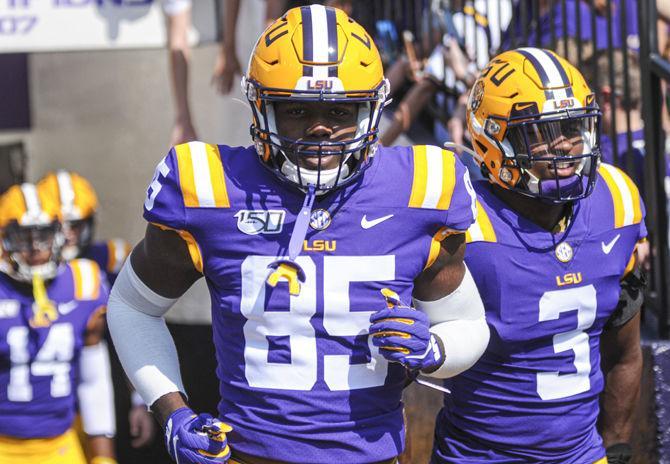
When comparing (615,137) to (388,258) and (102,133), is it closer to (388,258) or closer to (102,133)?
(388,258)

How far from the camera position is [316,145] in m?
2.64

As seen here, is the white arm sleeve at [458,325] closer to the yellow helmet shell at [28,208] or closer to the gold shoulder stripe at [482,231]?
the gold shoulder stripe at [482,231]

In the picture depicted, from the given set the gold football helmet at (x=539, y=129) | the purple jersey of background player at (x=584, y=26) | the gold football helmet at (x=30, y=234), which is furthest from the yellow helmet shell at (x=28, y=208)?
the gold football helmet at (x=539, y=129)

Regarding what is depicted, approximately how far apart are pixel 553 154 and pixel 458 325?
0.69 m

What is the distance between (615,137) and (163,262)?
246cm

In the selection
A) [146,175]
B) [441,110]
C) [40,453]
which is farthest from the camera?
[146,175]

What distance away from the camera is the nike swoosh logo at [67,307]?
531 cm

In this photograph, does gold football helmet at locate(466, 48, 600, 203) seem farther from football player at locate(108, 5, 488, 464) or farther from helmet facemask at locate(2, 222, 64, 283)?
helmet facemask at locate(2, 222, 64, 283)

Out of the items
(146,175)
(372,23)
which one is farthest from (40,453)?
(372,23)

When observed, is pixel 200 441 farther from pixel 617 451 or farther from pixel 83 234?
pixel 83 234

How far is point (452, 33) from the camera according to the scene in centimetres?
534

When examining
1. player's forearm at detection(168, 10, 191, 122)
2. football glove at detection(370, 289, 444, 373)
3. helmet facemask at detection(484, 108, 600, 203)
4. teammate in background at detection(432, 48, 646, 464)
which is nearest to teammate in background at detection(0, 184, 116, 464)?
player's forearm at detection(168, 10, 191, 122)

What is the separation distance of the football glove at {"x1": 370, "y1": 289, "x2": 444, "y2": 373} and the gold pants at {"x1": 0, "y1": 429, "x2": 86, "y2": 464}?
2966 millimetres

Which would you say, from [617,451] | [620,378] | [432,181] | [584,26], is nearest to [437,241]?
[432,181]
